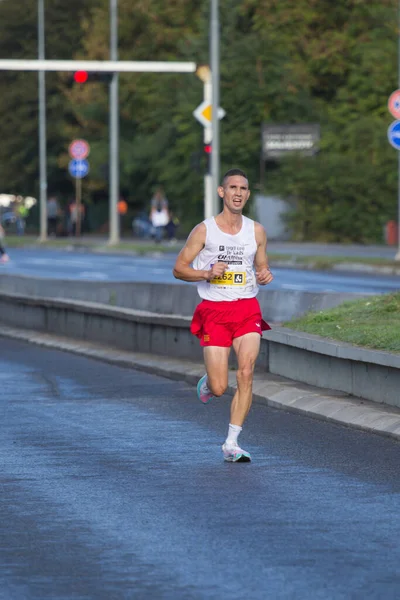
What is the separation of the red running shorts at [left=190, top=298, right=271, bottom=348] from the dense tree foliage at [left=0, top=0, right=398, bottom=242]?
38227 millimetres

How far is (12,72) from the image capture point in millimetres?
85375

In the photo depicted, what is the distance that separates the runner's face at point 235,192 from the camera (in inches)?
429

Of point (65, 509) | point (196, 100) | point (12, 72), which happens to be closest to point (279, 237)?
point (196, 100)

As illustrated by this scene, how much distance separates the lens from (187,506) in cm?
899

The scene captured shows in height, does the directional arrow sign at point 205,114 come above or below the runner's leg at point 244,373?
above

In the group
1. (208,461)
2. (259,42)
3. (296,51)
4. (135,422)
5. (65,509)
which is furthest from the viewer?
(296,51)

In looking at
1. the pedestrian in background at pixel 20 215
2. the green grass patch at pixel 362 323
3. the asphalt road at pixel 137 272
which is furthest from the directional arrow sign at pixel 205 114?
the pedestrian in background at pixel 20 215

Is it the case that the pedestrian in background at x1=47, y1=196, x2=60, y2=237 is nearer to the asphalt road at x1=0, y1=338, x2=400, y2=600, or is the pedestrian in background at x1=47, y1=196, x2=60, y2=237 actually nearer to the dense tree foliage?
the dense tree foliage

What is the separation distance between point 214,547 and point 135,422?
5.11 m

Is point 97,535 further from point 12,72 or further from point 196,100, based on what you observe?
point 12,72

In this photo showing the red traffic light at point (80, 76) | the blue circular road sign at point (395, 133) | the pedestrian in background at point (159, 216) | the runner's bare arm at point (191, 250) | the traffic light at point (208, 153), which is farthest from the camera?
the pedestrian in background at point (159, 216)

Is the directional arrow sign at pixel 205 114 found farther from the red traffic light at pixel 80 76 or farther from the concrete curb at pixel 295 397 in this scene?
the concrete curb at pixel 295 397

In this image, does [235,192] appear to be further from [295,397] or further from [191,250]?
[295,397]

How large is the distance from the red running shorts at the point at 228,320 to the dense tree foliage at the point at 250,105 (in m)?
38.2
